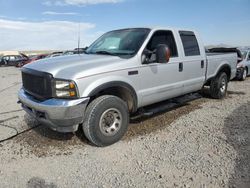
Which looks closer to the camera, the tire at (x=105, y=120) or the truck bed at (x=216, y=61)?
the tire at (x=105, y=120)

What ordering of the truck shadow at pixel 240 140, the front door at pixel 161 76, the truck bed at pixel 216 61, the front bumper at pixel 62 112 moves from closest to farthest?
the truck shadow at pixel 240 140 → the front bumper at pixel 62 112 → the front door at pixel 161 76 → the truck bed at pixel 216 61

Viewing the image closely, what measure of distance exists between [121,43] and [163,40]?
3.06 ft

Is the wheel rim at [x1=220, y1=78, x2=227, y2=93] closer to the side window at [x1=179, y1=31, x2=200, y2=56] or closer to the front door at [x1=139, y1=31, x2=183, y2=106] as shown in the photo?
the side window at [x1=179, y1=31, x2=200, y2=56]

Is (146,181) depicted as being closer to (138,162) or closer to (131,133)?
(138,162)

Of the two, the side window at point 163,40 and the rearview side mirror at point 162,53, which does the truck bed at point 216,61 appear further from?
the rearview side mirror at point 162,53

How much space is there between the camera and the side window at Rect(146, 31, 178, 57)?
5125 mm

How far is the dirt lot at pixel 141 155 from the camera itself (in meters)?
3.36

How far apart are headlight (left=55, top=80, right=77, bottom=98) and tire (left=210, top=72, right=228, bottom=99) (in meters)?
4.73

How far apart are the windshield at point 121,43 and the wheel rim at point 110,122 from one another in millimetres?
1134

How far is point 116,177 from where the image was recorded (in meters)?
3.43

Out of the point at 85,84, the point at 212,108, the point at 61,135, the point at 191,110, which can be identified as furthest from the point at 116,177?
the point at 212,108

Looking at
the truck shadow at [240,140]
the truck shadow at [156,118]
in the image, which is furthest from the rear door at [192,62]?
the truck shadow at [240,140]

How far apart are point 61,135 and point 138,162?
178cm

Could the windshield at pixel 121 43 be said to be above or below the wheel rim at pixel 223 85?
above
